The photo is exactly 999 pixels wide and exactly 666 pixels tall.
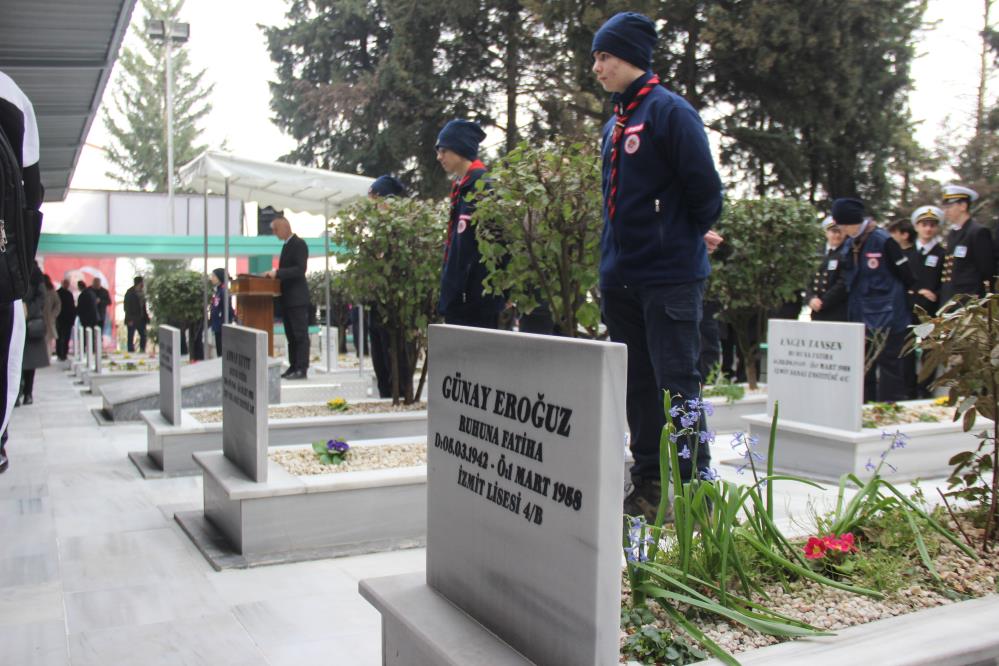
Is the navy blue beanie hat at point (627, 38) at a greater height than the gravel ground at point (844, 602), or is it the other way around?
the navy blue beanie hat at point (627, 38)

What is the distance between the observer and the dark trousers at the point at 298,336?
10.8 m

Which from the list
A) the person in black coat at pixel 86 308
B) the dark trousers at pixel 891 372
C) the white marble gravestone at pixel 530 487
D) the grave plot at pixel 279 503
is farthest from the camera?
the person in black coat at pixel 86 308

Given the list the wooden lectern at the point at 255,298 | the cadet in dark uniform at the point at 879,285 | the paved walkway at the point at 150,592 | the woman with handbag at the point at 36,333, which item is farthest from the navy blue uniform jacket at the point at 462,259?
the wooden lectern at the point at 255,298

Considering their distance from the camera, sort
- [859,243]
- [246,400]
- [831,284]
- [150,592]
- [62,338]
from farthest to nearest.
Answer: [62,338], [831,284], [859,243], [246,400], [150,592]

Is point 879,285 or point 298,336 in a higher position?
point 879,285

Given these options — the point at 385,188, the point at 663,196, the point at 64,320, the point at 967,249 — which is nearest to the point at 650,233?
the point at 663,196

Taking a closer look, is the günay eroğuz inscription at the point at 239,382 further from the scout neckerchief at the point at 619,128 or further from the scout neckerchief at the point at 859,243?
the scout neckerchief at the point at 859,243

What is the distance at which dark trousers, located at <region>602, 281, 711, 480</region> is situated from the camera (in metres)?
4.00

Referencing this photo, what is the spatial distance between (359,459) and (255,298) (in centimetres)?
767

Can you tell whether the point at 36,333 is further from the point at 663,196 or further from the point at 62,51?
the point at 663,196

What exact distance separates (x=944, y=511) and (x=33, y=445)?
6.80 metres

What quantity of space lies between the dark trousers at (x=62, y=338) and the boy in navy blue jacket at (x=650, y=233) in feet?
54.9

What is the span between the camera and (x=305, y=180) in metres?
12.4

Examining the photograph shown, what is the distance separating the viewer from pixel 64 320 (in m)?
19.2
